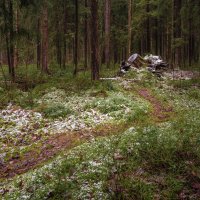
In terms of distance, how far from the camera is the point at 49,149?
433 inches

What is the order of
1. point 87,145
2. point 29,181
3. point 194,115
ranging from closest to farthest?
point 29,181 → point 87,145 → point 194,115

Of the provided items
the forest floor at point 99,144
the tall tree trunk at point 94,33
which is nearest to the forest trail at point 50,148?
the forest floor at point 99,144

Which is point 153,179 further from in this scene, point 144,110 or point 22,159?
point 144,110

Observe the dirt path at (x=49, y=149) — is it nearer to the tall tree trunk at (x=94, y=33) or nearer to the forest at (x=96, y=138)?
the forest at (x=96, y=138)

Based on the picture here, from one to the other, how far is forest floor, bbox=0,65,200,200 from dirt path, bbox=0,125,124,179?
3 centimetres

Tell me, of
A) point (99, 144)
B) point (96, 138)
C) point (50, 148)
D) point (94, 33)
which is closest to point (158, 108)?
point (96, 138)

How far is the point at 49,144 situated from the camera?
1127 centimetres

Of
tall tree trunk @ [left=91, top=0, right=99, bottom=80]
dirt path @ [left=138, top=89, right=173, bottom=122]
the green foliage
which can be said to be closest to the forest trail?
dirt path @ [left=138, top=89, right=173, bottom=122]

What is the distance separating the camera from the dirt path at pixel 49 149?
9.92 metres

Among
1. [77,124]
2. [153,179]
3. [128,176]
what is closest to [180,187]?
[153,179]

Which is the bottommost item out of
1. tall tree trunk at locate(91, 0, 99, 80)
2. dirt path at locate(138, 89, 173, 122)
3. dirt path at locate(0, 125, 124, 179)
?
dirt path at locate(0, 125, 124, 179)

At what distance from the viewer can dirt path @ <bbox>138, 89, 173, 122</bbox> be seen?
1362 cm

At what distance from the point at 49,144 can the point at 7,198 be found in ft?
12.3

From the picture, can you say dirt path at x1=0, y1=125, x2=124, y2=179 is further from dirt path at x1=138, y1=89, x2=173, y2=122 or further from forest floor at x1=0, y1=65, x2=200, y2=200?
dirt path at x1=138, y1=89, x2=173, y2=122
